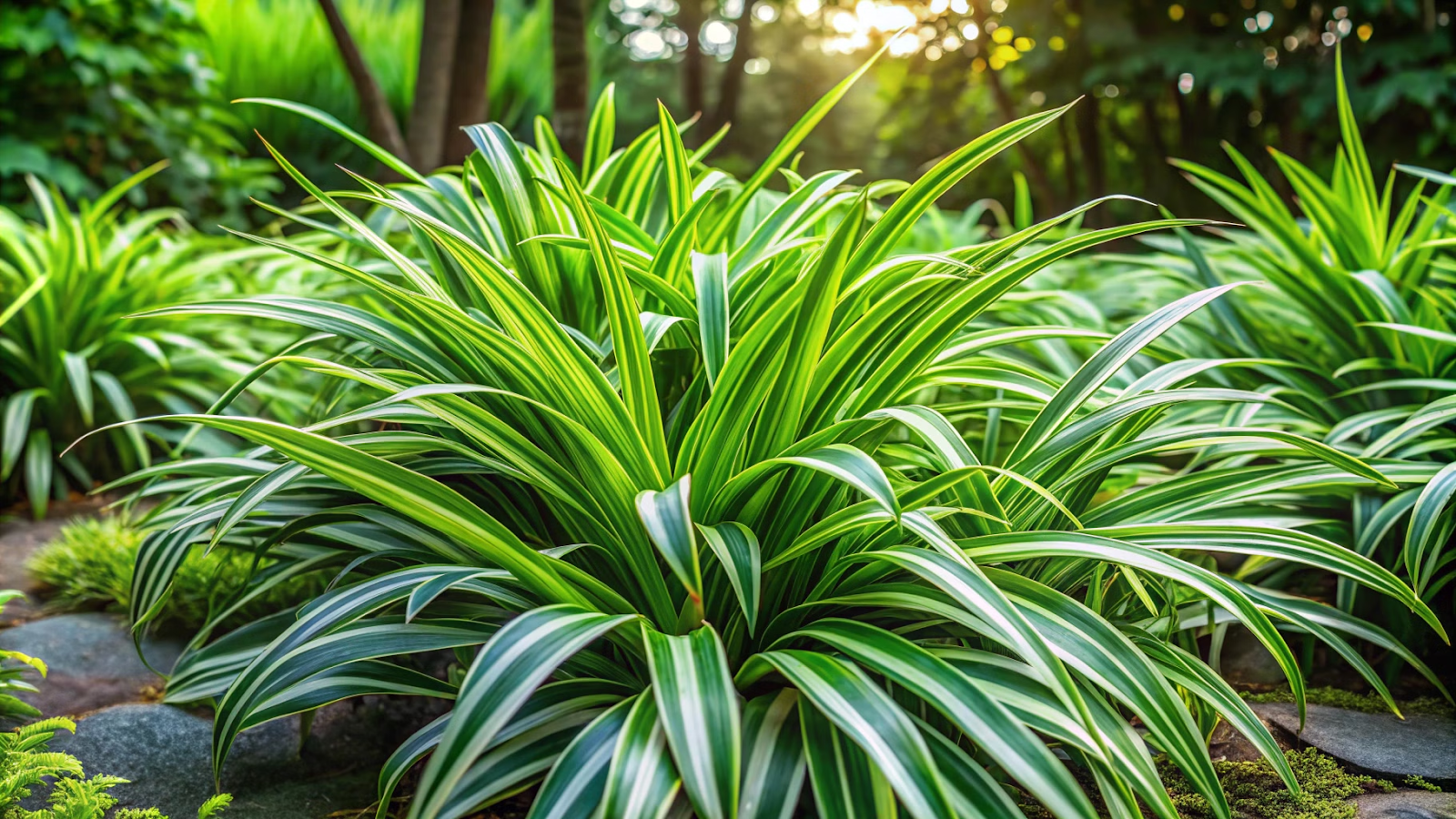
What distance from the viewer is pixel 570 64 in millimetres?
3100

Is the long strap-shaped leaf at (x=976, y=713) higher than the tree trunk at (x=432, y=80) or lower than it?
lower

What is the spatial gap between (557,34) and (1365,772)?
287 centimetres

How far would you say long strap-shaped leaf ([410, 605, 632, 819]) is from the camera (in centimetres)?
89

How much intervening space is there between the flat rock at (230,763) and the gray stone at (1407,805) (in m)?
1.36

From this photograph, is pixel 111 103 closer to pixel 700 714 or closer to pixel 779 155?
pixel 779 155

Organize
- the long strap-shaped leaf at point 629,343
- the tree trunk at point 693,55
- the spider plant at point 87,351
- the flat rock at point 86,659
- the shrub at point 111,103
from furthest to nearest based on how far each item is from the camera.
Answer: the tree trunk at point 693,55 → the shrub at point 111,103 → the spider plant at point 87,351 → the flat rock at point 86,659 → the long strap-shaped leaf at point 629,343

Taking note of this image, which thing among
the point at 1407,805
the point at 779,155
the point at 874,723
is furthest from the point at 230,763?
the point at 1407,805

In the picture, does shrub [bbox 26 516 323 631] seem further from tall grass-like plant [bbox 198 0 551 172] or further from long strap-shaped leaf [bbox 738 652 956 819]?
tall grass-like plant [bbox 198 0 551 172]

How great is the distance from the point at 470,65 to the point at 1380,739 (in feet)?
10.9

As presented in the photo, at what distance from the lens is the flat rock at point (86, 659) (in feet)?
5.47

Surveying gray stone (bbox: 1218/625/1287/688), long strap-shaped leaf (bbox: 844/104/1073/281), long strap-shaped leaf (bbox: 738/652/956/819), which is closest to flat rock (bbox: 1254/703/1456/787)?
gray stone (bbox: 1218/625/1287/688)

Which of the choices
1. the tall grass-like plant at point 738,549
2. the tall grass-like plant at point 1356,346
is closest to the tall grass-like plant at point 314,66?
the tall grass-like plant at point 738,549

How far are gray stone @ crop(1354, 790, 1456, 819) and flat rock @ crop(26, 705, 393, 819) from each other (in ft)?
4.46

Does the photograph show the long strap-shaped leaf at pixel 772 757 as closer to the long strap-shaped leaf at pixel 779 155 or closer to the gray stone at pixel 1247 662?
the long strap-shaped leaf at pixel 779 155
